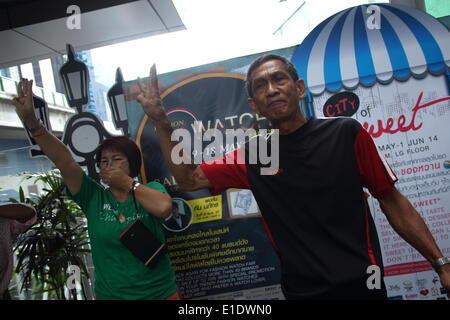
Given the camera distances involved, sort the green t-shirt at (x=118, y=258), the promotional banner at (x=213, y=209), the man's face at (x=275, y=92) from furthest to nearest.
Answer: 1. the promotional banner at (x=213, y=209)
2. the green t-shirt at (x=118, y=258)
3. the man's face at (x=275, y=92)

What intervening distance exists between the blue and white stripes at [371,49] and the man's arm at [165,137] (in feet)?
3.66

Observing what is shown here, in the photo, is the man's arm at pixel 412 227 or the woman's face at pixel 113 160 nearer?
Result: the man's arm at pixel 412 227

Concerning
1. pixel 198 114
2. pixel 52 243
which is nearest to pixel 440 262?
pixel 198 114

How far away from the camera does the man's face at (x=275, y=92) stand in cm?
132

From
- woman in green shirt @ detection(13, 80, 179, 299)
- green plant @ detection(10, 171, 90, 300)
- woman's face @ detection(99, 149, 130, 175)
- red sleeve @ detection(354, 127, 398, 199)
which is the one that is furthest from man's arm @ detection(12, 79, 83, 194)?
red sleeve @ detection(354, 127, 398, 199)

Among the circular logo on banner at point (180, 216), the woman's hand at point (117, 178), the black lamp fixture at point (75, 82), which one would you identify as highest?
the black lamp fixture at point (75, 82)

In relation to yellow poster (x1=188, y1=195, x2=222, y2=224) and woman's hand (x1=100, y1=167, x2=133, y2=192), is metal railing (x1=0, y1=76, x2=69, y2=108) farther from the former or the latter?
woman's hand (x1=100, y1=167, x2=133, y2=192)

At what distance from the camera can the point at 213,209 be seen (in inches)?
89.0

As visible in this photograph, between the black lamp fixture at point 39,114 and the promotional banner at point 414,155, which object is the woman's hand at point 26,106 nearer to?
the black lamp fixture at point 39,114

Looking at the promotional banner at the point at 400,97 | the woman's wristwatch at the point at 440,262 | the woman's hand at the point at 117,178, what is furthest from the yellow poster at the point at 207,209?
the woman's wristwatch at the point at 440,262

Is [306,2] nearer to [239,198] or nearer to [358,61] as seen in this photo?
[358,61]

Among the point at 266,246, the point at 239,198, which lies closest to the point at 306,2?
the point at 239,198

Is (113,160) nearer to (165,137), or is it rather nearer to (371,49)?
(165,137)

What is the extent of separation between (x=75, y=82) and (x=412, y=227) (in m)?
2.24
